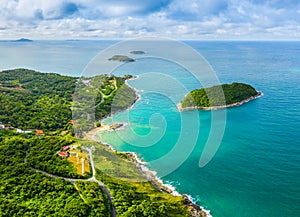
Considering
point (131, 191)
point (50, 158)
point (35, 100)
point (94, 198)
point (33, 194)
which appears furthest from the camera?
point (35, 100)

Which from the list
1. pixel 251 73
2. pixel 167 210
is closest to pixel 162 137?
pixel 167 210

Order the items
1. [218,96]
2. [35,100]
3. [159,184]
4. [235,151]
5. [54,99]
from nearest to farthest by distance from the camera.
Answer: [159,184]
[235,151]
[218,96]
[35,100]
[54,99]

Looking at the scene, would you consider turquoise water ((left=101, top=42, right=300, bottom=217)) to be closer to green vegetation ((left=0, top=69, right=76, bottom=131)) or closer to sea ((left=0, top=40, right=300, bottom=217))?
sea ((left=0, top=40, right=300, bottom=217))

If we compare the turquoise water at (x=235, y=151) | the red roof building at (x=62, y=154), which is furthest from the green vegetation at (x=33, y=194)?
the turquoise water at (x=235, y=151)

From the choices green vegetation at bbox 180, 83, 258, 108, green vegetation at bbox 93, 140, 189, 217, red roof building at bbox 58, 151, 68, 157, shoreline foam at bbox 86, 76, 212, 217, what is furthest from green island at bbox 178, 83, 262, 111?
red roof building at bbox 58, 151, 68, 157

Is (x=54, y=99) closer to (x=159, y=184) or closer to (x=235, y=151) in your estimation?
(x=159, y=184)

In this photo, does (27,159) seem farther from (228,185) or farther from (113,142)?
(228,185)

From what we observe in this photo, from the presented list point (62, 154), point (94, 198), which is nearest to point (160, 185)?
point (94, 198)

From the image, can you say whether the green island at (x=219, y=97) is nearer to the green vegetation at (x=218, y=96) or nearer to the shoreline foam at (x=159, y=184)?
the green vegetation at (x=218, y=96)
